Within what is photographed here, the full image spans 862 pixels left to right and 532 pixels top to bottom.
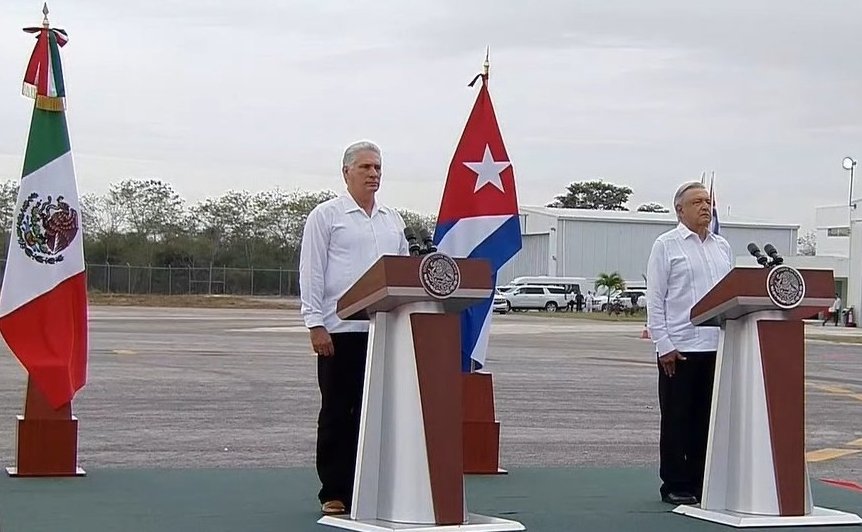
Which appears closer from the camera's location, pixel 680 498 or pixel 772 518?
pixel 772 518

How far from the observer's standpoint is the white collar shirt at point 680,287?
755 centimetres

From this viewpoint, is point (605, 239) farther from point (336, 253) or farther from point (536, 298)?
point (336, 253)

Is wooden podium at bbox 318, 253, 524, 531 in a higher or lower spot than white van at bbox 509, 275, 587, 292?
lower

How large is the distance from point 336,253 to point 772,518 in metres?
2.72

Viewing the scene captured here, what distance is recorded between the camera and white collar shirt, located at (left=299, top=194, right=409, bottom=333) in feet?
22.6

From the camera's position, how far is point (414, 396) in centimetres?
637

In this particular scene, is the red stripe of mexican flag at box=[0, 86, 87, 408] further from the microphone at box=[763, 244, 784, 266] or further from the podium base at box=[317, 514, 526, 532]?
the microphone at box=[763, 244, 784, 266]

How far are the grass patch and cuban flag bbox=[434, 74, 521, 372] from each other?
49.0m

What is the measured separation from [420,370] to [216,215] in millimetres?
68553

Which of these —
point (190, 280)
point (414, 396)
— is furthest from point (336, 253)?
point (190, 280)

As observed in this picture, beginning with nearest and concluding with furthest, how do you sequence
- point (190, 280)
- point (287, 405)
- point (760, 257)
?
point (760, 257), point (287, 405), point (190, 280)

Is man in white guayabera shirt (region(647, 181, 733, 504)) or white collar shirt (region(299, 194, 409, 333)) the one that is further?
man in white guayabera shirt (region(647, 181, 733, 504))

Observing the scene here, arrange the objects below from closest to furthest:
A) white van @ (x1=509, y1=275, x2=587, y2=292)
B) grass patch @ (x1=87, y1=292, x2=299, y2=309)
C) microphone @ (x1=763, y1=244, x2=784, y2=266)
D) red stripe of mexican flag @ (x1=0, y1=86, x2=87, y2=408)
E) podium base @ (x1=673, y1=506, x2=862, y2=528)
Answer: podium base @ (x1=673, y1=506, x2=862, y2=528)
microphone @ (x1=763, y1=244, x2=784, y2=266)
red stripe of mexican flag @ (x1=0, y1=86, x2=87, y2=408)
grass patch @ (x1=87, y1=292, x2=299, y2=309)
white van @ (x1=509, y1=275, x2=587, y2=292)

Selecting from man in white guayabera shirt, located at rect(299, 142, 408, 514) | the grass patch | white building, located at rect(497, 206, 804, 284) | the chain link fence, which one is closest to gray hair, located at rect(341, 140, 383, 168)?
man in white guayabera shirt, located at rect(299, 142, 408, 514)
